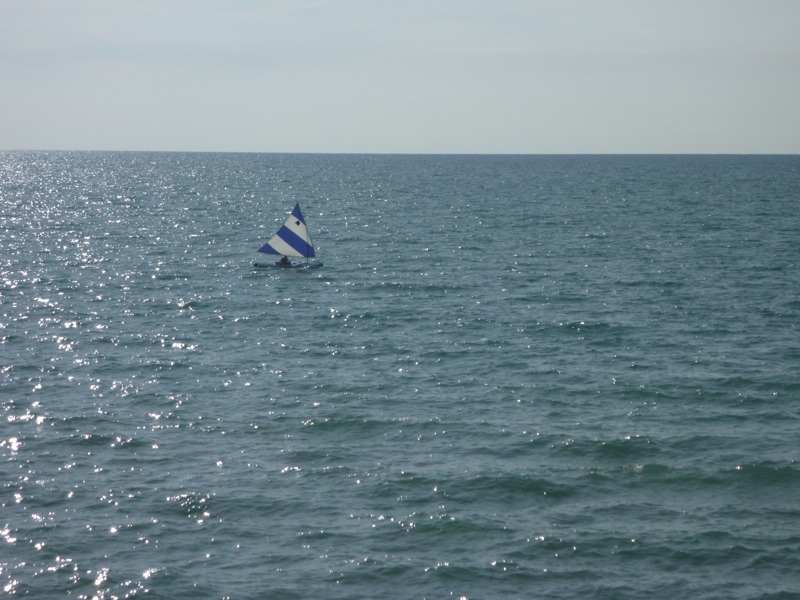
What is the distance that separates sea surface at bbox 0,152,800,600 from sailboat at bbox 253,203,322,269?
1881mm

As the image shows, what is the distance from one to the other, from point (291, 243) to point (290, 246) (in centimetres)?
24

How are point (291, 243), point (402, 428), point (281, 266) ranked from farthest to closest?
point (291, 243) → point (281, 266) → point (402, 428)

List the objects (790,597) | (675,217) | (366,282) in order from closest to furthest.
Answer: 1. (790,597)
2. (366,282)
3. (675,217)

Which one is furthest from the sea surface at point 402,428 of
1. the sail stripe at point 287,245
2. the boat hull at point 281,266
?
the sail stripe at point 287,245

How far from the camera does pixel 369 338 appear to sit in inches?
1647

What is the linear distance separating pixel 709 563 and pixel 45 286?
43.6m

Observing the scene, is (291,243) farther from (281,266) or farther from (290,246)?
(281,266)

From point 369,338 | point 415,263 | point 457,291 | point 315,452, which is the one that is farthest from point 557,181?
point 315,452

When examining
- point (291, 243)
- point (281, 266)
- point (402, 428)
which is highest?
point (291, 243)

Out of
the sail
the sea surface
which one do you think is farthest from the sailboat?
the sea surface

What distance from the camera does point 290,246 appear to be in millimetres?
62594

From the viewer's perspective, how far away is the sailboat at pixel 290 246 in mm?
61500

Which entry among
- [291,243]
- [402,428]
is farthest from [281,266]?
[402,428]

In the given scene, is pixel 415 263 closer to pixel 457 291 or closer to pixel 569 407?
pixel 457 291
